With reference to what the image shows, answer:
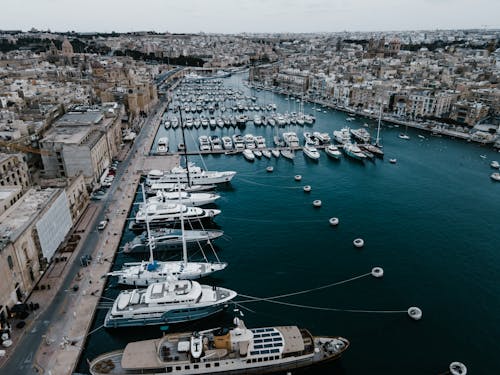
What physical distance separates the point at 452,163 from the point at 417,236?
44.7 meters

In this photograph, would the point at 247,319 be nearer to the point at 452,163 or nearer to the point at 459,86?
the point at 452,163

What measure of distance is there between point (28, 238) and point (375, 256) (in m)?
45.9

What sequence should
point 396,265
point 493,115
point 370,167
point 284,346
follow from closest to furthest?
point 284,346 → point 396,265 → point 370,167 → point 493,115

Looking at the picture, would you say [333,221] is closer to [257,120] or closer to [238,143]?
[238,143]

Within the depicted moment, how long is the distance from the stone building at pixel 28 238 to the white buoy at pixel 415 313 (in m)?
44.4

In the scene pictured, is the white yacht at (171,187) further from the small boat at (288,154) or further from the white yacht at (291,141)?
the white yacht at (291,141)

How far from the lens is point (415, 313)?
40.9 metres

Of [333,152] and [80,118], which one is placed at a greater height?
[80,118]

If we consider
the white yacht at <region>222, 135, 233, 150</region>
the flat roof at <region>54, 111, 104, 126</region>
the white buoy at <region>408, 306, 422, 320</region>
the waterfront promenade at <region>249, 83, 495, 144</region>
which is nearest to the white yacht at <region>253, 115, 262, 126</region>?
the white yacht at <region>222, 135, 233, 150</region>

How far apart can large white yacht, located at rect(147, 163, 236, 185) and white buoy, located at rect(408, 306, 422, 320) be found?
45.9 m

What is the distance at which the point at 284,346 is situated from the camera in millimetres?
33531

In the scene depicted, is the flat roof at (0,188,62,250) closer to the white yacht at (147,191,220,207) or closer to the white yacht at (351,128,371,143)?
the white yacht at (147,191,220,207)

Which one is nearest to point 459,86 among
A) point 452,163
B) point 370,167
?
point 452,163

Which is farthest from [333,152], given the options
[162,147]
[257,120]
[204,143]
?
[162,147]
